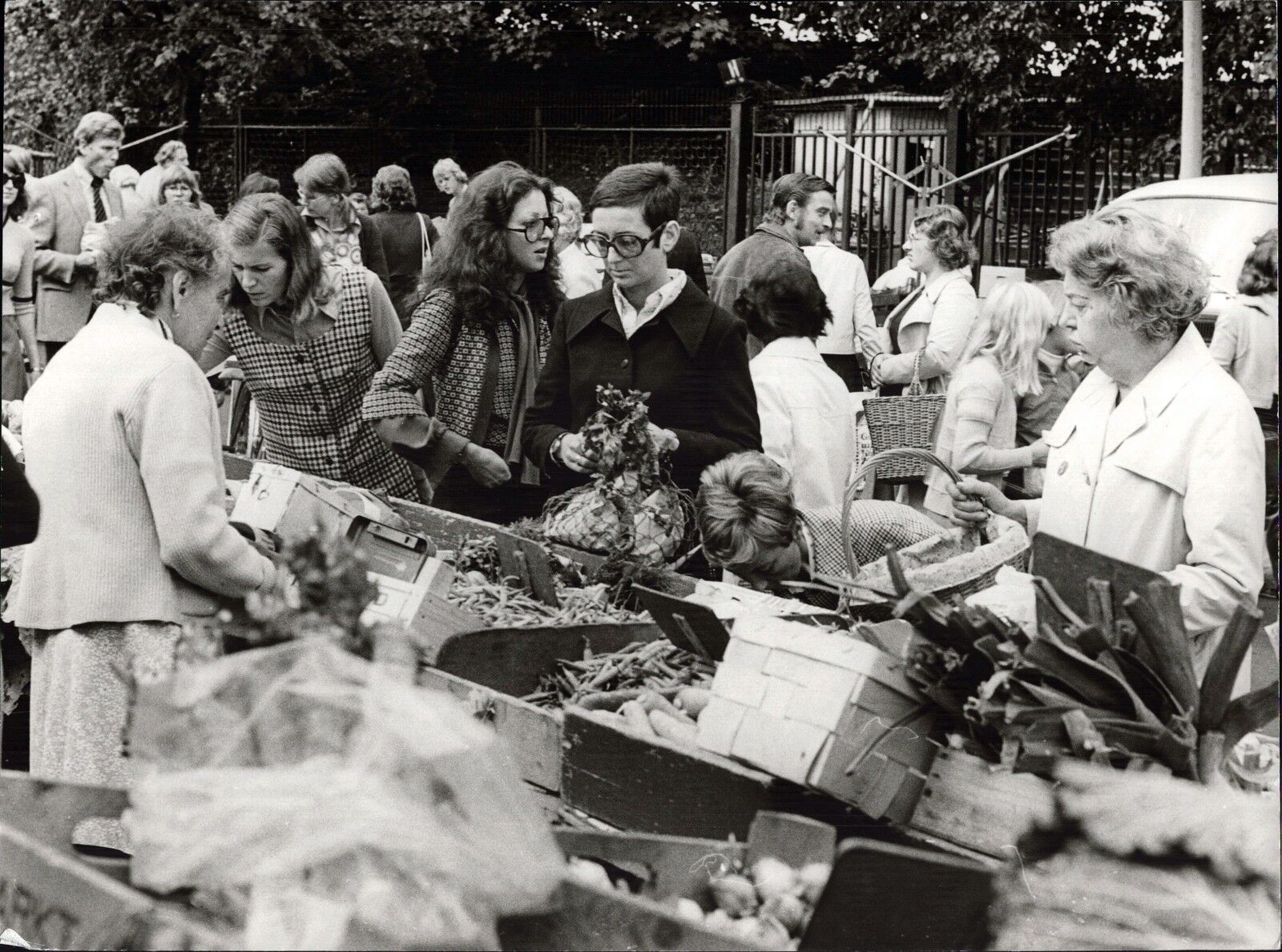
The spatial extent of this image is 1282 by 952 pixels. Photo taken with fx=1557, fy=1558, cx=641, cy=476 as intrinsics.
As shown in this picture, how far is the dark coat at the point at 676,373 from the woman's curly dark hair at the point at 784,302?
23cm

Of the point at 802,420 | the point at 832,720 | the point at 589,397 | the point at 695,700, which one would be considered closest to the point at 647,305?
the point at 589,397

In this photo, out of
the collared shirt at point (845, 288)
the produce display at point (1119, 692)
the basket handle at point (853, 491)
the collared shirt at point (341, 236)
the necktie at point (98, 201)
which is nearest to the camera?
the produce display at point (1119, 692)

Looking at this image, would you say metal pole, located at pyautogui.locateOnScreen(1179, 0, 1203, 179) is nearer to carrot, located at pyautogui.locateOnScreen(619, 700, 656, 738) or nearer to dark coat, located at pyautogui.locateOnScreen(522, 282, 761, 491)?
dark coat, located at pyautogui.locateOnScreen(522, 282, 761, 491)

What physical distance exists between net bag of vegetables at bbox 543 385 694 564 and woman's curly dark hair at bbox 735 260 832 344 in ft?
2.46

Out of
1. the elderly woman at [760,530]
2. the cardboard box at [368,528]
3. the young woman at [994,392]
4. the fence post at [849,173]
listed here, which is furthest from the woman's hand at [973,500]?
the fence post at [849,173]

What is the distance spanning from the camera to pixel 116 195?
8.61 m

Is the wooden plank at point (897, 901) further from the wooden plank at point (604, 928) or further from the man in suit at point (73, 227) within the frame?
the man in suit at point (73, 227)

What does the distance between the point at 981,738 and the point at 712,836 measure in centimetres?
40

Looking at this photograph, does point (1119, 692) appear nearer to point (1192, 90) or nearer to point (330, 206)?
point (330, 206)

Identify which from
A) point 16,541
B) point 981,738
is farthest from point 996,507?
point 16,541

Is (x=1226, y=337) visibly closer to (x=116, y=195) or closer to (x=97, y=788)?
(x=97, y=788)

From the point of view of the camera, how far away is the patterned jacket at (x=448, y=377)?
3.91 m

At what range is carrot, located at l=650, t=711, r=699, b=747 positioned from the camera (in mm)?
2357

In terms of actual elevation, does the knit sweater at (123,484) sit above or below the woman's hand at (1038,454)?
above
